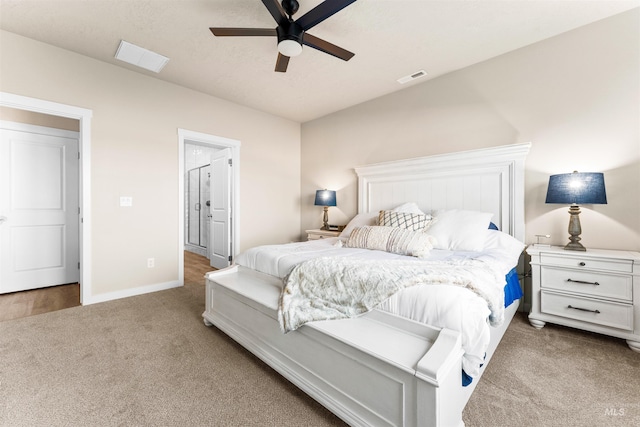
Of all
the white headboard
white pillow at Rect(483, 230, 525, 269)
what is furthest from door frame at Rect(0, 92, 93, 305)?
white pillow at Rect(483, 230, 525, 269)

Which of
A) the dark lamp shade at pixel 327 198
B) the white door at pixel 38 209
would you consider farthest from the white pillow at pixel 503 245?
the white door at pixel 38 209

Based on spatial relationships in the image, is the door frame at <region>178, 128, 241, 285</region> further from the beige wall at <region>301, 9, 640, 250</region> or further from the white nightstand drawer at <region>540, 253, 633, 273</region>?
the white nightstand drawer at <region>540, 253, 633, 273</region>

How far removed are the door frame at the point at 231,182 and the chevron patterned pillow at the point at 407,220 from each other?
2336 millimetres

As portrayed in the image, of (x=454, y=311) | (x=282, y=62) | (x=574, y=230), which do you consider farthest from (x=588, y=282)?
(x=282, y=62)

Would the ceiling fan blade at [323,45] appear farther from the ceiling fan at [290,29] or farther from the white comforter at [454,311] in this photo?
the white comforter at [454,311]

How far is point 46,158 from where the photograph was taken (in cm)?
346

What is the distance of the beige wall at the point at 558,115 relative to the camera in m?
2.25

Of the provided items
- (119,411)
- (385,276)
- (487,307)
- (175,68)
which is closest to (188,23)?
(175,68)

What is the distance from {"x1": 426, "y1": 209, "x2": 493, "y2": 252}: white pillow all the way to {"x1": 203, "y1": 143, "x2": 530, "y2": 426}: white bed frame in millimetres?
480

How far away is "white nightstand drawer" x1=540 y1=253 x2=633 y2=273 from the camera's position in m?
1.98

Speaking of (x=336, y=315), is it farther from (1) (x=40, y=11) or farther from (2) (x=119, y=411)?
(1) (x=40, y=11)

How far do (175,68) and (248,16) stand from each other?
133 centimetres

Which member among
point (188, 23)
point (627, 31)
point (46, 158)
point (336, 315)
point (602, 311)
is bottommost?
point (602, 311)

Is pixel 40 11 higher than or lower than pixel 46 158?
higher
